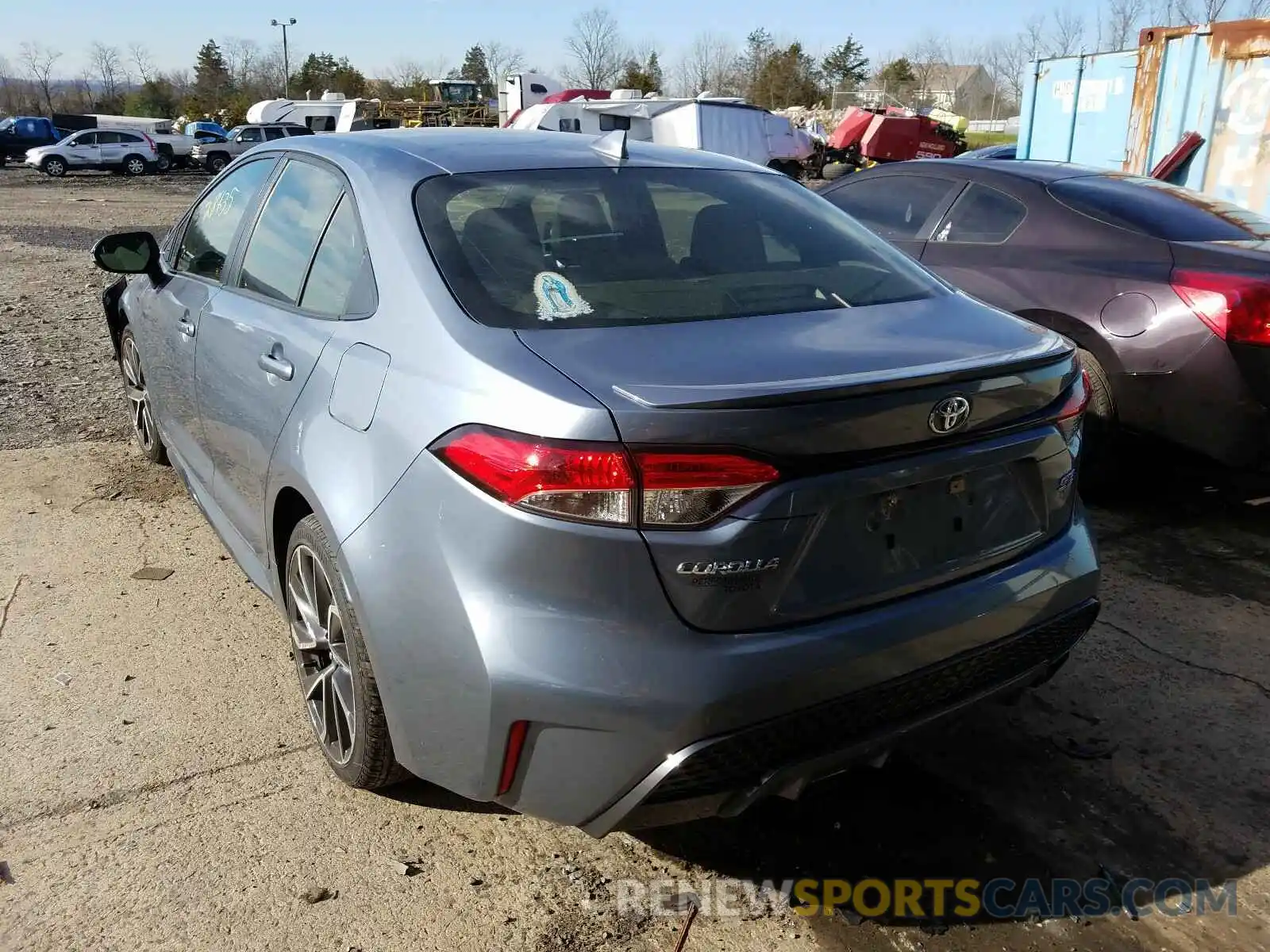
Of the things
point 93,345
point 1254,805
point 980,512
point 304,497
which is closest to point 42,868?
point 304,497

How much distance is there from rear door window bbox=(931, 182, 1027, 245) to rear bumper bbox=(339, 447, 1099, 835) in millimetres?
3417

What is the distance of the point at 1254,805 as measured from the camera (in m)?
2.74

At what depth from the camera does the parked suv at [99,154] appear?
35.8 meters

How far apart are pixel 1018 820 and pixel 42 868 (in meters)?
2.41

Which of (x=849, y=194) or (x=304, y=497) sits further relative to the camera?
(x=849, y=194)

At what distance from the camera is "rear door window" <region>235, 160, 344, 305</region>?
2955 millimetres

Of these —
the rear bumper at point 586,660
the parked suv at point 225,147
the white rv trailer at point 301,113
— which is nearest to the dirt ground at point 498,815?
the rear bumper at point 586,660

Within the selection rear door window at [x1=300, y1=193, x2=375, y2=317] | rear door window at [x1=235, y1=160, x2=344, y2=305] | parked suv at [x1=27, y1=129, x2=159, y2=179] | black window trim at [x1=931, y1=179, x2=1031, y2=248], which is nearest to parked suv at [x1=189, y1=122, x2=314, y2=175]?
parked suv at [x1=27, y1=129, x2=159, y2=179]

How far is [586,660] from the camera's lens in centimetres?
195

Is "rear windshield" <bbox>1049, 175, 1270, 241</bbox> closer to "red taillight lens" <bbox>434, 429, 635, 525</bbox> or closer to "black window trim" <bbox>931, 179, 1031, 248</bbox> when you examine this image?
"black window trim" <bbox>931, 179, 1031, 248</bbox>

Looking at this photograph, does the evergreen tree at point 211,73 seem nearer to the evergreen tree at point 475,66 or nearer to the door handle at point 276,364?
the evergreen tree at point 475,66

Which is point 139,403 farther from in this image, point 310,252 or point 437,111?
point 437,111

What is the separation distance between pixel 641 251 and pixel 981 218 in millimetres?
3260

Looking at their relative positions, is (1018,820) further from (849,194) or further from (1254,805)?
(849,194)
